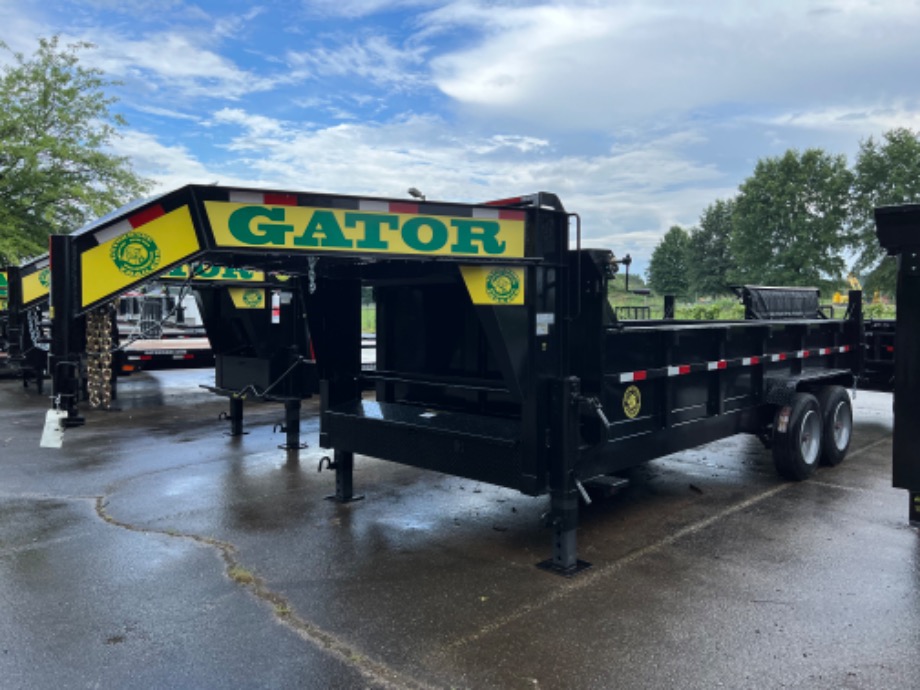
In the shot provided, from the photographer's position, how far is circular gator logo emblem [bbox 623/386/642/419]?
Answer: 5.16 m

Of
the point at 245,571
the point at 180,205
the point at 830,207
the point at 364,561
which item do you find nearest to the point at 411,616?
the point at 364,561

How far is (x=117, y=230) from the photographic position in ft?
11.6

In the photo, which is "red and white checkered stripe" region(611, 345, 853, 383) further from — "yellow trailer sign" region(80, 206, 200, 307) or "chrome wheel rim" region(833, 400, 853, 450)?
"yellow trailer sign" region(80, 206, 200, 307)

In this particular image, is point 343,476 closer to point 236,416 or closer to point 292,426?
point 292,426

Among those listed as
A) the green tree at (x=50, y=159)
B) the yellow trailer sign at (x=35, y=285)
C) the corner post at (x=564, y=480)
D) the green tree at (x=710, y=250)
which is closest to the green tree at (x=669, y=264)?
the green tree at (x=710, y=250)

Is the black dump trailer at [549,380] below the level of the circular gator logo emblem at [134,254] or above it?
below

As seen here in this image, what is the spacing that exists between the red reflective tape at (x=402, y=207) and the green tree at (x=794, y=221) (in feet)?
166

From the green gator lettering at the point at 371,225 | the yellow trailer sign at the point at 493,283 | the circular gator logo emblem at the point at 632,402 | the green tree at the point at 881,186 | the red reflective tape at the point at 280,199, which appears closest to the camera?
the red reflective tape at the point at 280,199

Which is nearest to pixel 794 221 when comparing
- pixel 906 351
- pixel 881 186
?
pixel 881 186

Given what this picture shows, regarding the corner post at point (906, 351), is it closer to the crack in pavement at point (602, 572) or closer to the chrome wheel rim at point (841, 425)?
the crack in pavement at point (602, 572)

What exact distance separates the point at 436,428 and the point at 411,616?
1.46m

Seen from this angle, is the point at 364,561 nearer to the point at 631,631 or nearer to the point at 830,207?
the point at 631,631

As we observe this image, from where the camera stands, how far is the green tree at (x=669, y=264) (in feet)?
281

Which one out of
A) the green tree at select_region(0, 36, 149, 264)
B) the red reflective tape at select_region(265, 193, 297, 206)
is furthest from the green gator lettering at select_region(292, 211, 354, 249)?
the green tree at select_region(0, 36, 149, 264)
